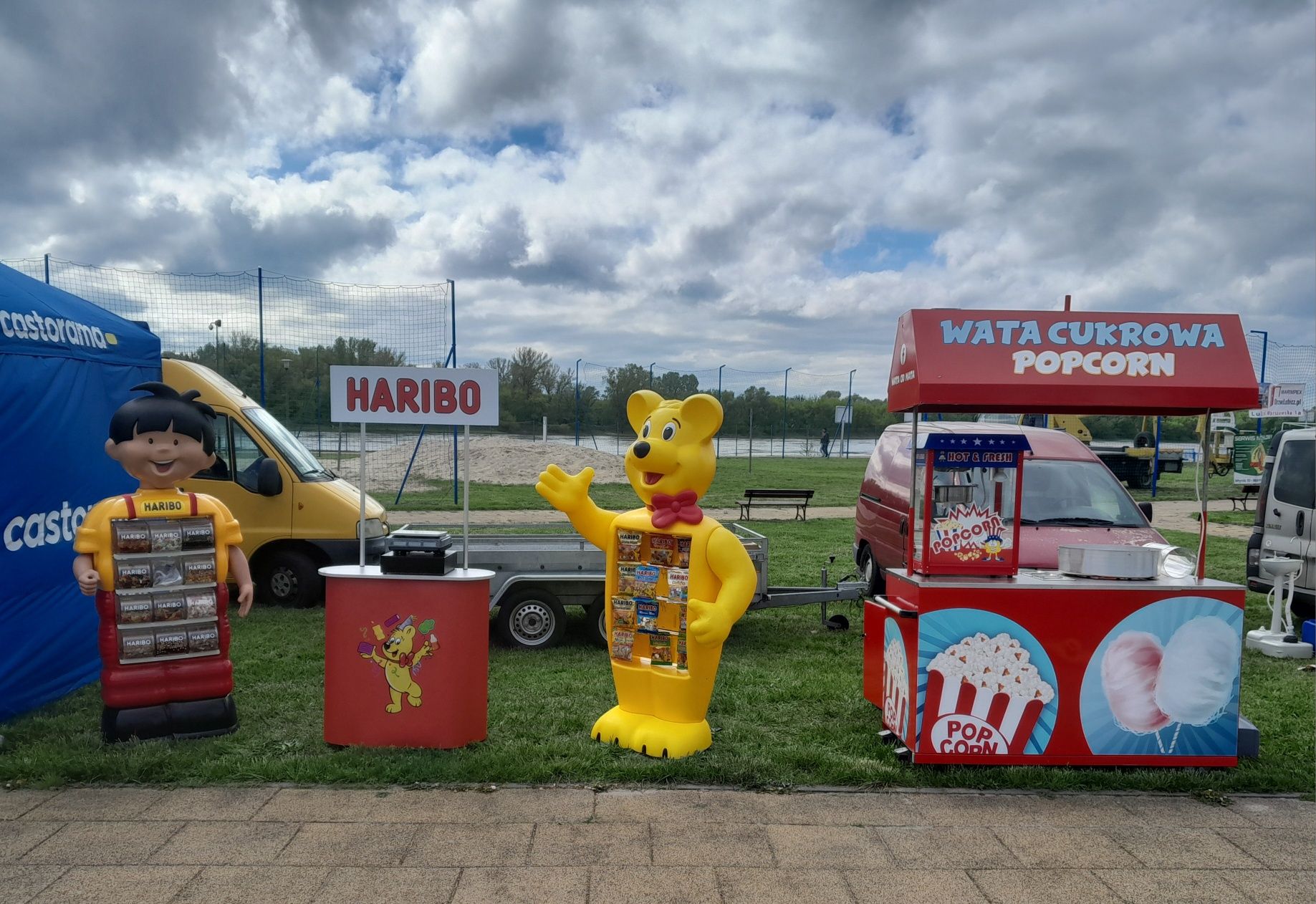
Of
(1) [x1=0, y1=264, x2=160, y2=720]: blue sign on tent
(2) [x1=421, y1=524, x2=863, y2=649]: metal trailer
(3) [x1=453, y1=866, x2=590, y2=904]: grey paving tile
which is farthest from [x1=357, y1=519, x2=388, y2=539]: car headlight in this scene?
(3) [x1=453, y1=866, x2=590, y2=904]: grey paving tile

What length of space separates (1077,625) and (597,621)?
3816mm

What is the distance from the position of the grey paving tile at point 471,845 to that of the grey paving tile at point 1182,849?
2768mm

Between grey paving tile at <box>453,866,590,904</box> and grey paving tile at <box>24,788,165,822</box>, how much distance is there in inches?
71.2

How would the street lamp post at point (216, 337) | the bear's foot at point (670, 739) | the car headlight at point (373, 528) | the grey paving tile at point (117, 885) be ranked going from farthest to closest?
1. the street lamp post at point (216, 337)
2. the car headlight at point (373, 528)
3. the bear's foot at point (670, 739)
4. the grey paving tile at point (117, 885)

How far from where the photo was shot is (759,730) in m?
5.51

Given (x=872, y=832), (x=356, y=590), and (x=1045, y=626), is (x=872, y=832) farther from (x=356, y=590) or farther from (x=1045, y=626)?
(x=356, y=590)

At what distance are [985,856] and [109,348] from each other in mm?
6719

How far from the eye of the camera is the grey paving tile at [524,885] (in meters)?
3.58

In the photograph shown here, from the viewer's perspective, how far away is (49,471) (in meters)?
5.92

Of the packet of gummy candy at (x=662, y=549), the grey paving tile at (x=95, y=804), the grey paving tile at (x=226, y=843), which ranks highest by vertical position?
the packet of gummy candy at (x=662, y=549)

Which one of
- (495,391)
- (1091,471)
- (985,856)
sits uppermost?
(495,391)

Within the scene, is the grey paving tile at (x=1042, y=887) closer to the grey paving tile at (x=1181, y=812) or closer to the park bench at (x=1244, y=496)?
the grey paving tile at (x=1181, y=812)

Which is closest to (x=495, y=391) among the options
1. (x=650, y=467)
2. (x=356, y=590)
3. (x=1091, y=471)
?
(x=650, y=467)

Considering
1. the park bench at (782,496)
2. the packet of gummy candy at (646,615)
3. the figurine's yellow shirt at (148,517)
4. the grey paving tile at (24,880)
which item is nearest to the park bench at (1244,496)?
the park bench at (782,496)
